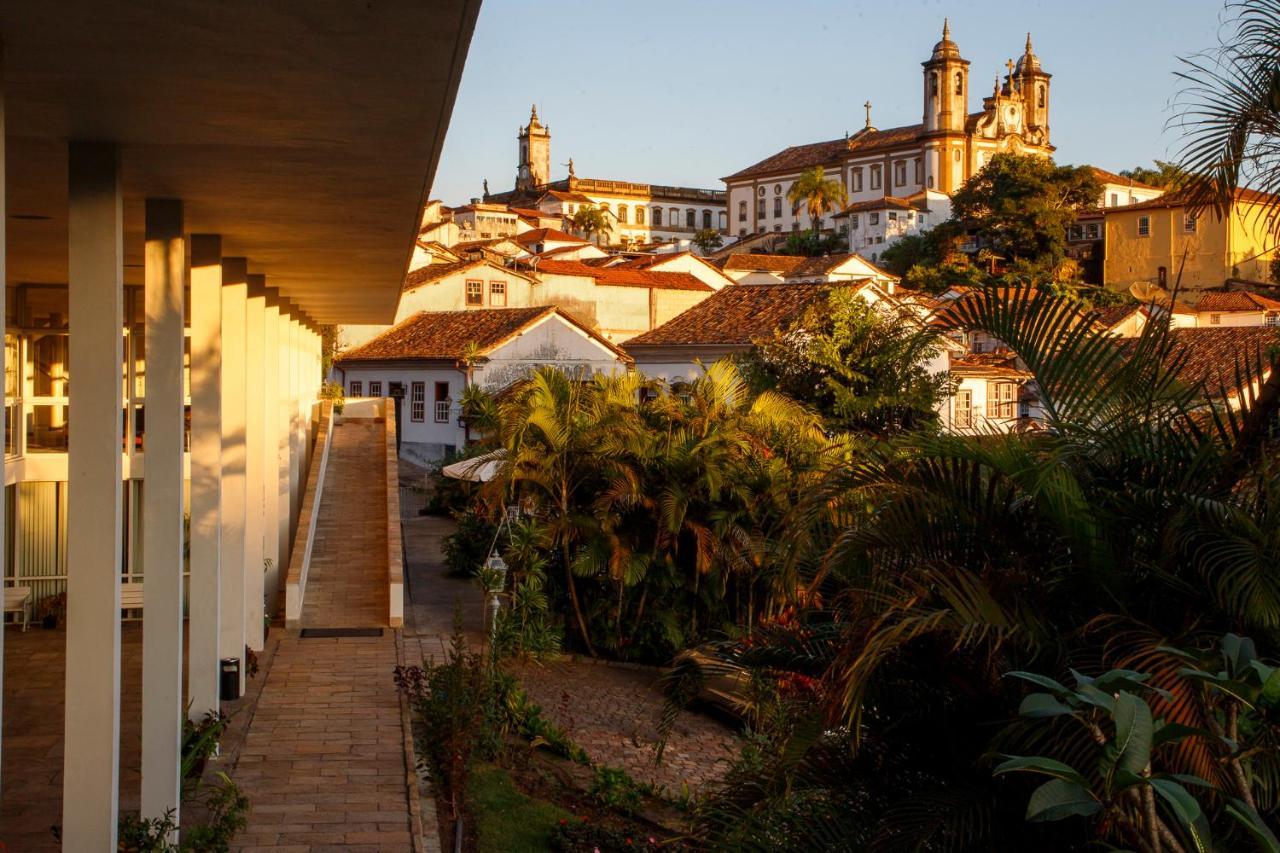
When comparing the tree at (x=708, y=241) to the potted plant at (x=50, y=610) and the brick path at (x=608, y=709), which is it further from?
the potted plant at (x=50, y=610)

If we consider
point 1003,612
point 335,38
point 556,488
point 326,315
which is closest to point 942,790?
point 1003,612

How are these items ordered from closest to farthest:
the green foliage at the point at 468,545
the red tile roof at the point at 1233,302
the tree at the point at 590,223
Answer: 1. the green foliage at the point at 468,545
2. the red tile roof at the point at 1233,302
3. the tree at the point at 590,223

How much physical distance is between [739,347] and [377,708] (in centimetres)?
2397

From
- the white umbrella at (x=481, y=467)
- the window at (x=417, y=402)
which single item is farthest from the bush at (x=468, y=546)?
the window at (x=417, y=402)

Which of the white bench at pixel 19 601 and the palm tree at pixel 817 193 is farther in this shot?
the palm tree at pixel 817 193

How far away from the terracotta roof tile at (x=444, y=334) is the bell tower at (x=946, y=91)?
67.6m

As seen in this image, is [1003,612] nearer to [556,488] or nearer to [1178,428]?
[1178,428]

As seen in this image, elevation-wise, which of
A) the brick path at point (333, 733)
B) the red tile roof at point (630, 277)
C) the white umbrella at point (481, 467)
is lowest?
the brick path at point (333, 733)

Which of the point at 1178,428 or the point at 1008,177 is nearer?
the point at 1178,428

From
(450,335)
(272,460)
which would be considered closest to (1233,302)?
(450,335)

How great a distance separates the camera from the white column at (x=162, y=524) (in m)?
7.95

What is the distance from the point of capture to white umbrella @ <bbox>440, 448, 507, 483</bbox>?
17.8 metres

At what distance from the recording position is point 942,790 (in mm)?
4562

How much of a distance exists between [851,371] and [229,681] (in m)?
13.1
